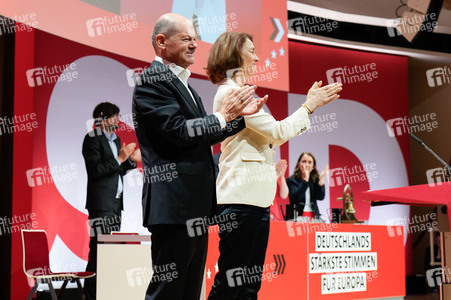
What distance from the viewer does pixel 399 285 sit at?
5.10 m

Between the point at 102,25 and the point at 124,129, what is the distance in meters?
2.05

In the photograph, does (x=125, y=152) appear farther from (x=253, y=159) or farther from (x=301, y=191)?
(x=253, y=159)

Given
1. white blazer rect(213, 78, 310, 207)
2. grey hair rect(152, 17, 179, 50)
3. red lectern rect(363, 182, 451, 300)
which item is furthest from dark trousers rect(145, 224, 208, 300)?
red lectern rect(363, 182, 451, 300)

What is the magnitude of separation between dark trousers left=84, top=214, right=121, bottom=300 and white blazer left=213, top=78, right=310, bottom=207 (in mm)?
3005

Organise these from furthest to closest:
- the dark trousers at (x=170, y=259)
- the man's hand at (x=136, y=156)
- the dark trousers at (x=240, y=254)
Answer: the man's hand at (x=136, y=156), the dark trousers at (x=240, y=254), the dark trousers at (x=170, y=259)

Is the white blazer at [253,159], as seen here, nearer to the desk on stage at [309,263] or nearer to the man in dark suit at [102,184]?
the desk on stage at [309,263]

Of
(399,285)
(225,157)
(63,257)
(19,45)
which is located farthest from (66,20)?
(399,285)

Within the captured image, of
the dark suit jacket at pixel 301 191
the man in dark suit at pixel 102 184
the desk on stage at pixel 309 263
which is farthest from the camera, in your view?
the dark suit jacket at pixel 301 191

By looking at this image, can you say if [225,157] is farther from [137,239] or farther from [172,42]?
[137,239]

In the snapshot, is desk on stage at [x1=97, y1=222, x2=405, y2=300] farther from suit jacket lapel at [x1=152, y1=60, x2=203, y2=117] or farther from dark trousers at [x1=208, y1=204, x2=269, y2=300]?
suit jacket lapel at [x1=152, y1=60, x2=203, y2=117]

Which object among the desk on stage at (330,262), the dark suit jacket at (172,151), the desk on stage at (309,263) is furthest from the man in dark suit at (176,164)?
the desk on stage at (330,262)

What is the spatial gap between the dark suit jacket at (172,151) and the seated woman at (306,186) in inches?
166

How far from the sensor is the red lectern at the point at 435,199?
2.47 metres

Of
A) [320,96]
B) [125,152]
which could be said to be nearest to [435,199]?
[320,96]
